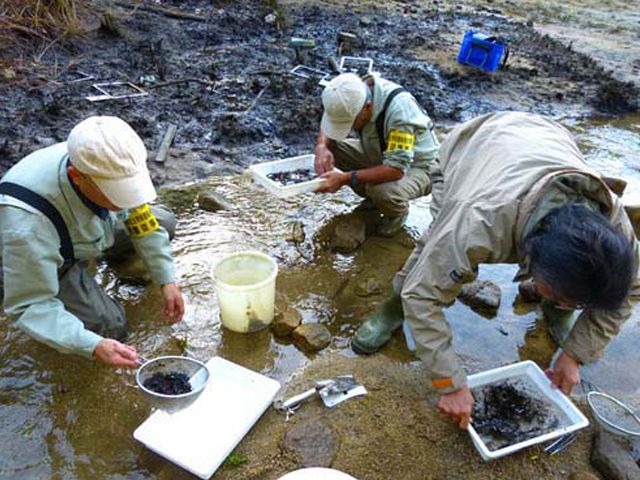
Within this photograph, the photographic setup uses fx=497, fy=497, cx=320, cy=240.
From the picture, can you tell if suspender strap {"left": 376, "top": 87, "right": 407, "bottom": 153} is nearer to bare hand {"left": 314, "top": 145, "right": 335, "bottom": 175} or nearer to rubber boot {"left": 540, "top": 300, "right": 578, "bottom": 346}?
bare hand {"left": 314, "top": 145, "right": 335, "bottom": 175}

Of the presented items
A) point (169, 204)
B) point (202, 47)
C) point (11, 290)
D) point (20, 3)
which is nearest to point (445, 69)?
point (202, 47)

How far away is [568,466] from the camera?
8.08ft

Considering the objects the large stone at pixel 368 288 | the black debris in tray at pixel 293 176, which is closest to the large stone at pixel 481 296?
the large stone at pixel 368 288

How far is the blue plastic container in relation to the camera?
805 cm

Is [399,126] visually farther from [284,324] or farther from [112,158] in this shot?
[112,158]

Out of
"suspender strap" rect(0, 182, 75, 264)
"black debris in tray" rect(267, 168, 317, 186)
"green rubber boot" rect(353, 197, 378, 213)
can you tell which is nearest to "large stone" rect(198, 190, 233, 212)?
"black debris in tray" rect(267, 168, 317, 186)

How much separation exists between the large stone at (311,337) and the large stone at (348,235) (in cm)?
98

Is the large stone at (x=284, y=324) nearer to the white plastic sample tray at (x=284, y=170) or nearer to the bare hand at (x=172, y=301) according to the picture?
the bare hand at (x=172, y=301)

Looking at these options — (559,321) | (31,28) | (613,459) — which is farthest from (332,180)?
(31,28)

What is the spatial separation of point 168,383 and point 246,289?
Answer: 68cm

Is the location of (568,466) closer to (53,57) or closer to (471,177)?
(471,177)

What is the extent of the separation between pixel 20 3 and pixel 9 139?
11.4 feet

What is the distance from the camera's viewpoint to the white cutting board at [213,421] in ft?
7.50

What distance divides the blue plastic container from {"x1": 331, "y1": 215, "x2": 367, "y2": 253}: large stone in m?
5.47
